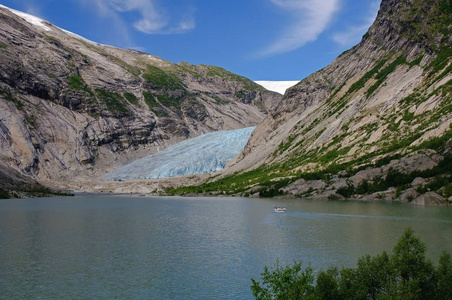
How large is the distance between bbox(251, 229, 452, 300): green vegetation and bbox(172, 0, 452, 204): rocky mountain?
51360 mm

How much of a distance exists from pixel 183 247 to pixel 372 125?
260ft

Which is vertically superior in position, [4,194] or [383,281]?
[4,194]

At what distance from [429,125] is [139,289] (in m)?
76.1

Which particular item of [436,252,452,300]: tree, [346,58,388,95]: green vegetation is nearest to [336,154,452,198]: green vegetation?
[436,252,452,300]: tree

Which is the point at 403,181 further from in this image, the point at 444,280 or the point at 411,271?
the point at 444,280

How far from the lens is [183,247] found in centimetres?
4050

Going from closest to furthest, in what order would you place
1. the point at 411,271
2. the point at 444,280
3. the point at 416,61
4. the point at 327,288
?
the point at 444,280
the point at 327,288
the point at 411,271
the point at 416,61

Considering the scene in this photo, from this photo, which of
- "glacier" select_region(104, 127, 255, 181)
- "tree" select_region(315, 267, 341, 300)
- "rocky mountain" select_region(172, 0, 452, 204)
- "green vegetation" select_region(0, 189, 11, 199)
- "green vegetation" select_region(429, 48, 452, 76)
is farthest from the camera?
"glacier" select_region(104, 127, 255, 181)

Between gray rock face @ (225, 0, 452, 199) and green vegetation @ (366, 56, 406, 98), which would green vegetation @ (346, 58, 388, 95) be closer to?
gray rock face @ (225, 0, 452, 199)

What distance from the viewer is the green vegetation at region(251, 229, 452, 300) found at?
19.0 meters

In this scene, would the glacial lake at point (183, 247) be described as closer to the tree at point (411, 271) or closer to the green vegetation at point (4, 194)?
the tree at point (411, 271)

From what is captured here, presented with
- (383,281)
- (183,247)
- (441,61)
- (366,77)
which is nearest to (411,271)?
(383,281)

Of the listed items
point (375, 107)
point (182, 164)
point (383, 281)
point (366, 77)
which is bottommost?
point (383, 281)

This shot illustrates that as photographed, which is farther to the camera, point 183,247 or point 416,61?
point 416,61
